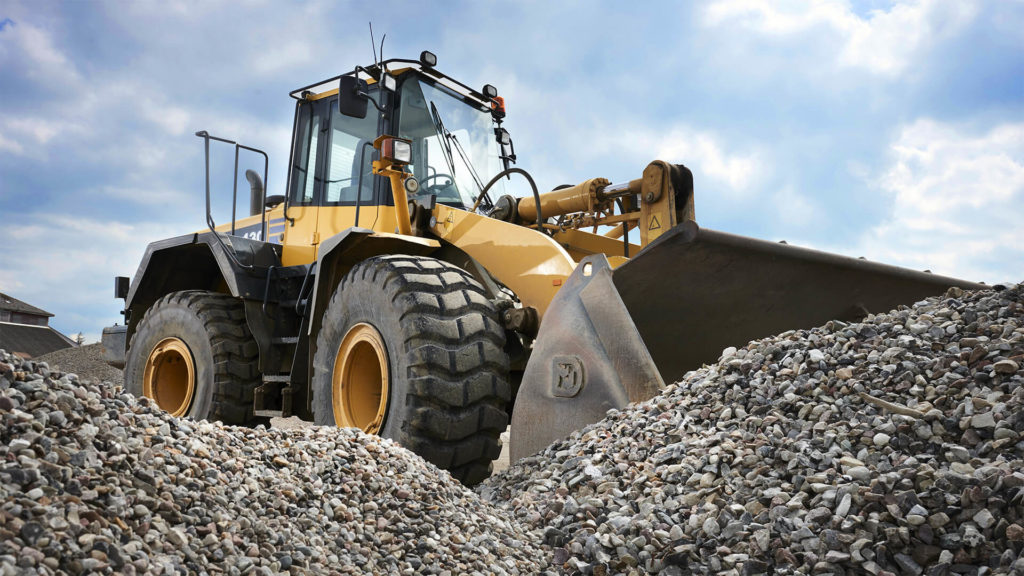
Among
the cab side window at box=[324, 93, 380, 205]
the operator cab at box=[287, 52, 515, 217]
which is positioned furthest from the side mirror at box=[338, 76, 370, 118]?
the cab side window at box=[324, 93, 380, 205]

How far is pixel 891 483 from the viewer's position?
6.91 ft

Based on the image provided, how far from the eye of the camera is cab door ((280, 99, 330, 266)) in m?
5.30

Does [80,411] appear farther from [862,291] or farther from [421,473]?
[862,291]

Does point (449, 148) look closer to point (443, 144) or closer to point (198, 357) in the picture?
point (443, 144)

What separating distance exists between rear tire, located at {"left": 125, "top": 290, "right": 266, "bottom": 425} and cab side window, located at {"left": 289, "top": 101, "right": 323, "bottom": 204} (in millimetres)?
1007

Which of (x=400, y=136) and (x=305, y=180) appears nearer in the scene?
(x=400, y=136)

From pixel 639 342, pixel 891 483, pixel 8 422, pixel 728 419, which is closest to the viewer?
pixel 8 422

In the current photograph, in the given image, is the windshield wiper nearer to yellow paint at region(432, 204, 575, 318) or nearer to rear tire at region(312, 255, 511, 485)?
yellow paint at region(432, 204, 575, 318)

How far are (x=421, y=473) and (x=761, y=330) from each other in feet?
7.05

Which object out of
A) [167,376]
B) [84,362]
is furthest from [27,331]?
[167,376]

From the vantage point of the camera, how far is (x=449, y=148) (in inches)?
193

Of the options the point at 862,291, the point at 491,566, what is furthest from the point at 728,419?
the point at 862,291

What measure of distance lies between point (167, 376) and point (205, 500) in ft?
14.3

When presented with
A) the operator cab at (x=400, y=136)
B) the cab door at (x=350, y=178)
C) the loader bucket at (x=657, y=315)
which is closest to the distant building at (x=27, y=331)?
the operator cab at (x=400, y=136)
